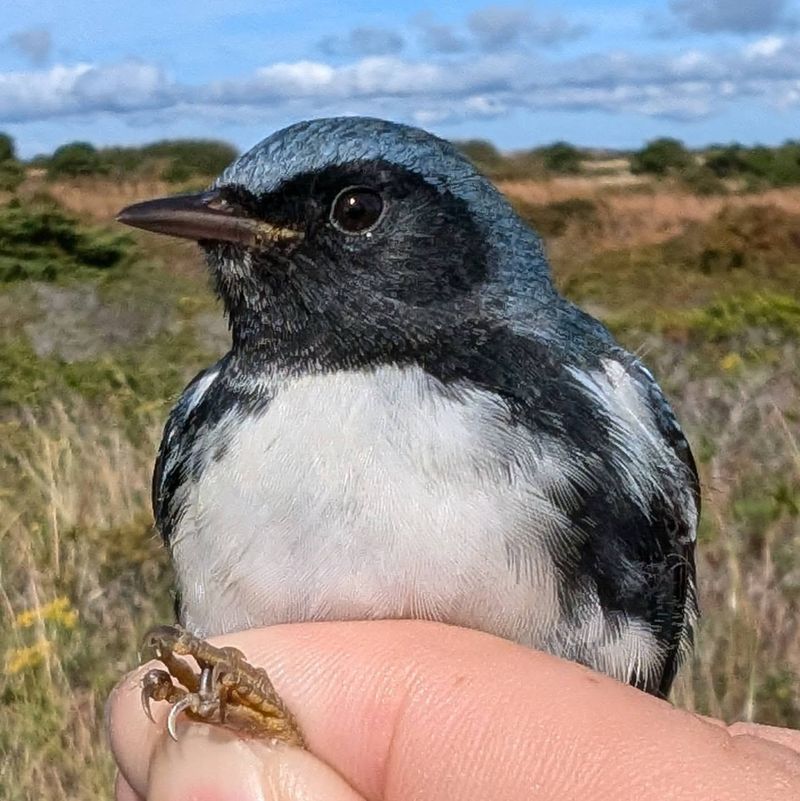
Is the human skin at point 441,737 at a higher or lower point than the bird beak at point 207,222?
lower

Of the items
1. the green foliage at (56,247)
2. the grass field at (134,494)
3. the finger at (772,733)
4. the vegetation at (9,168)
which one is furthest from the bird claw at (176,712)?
the vegetation at (9,168)

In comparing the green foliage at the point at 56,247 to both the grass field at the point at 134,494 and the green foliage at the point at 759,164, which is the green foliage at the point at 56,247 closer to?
the grass field at the point at 134,494

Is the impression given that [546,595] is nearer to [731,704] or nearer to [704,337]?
[731,704]

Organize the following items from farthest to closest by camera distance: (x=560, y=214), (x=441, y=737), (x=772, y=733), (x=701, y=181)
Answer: (x=701, y=181) → (x=560, y=214) → (x=772, y=733) → (x=441, y=737)

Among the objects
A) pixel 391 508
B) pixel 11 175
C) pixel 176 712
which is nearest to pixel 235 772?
pixel 176 712

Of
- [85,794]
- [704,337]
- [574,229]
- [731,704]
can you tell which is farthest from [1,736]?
[574,229]

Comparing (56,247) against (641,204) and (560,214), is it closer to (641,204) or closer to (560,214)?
(560,214)
